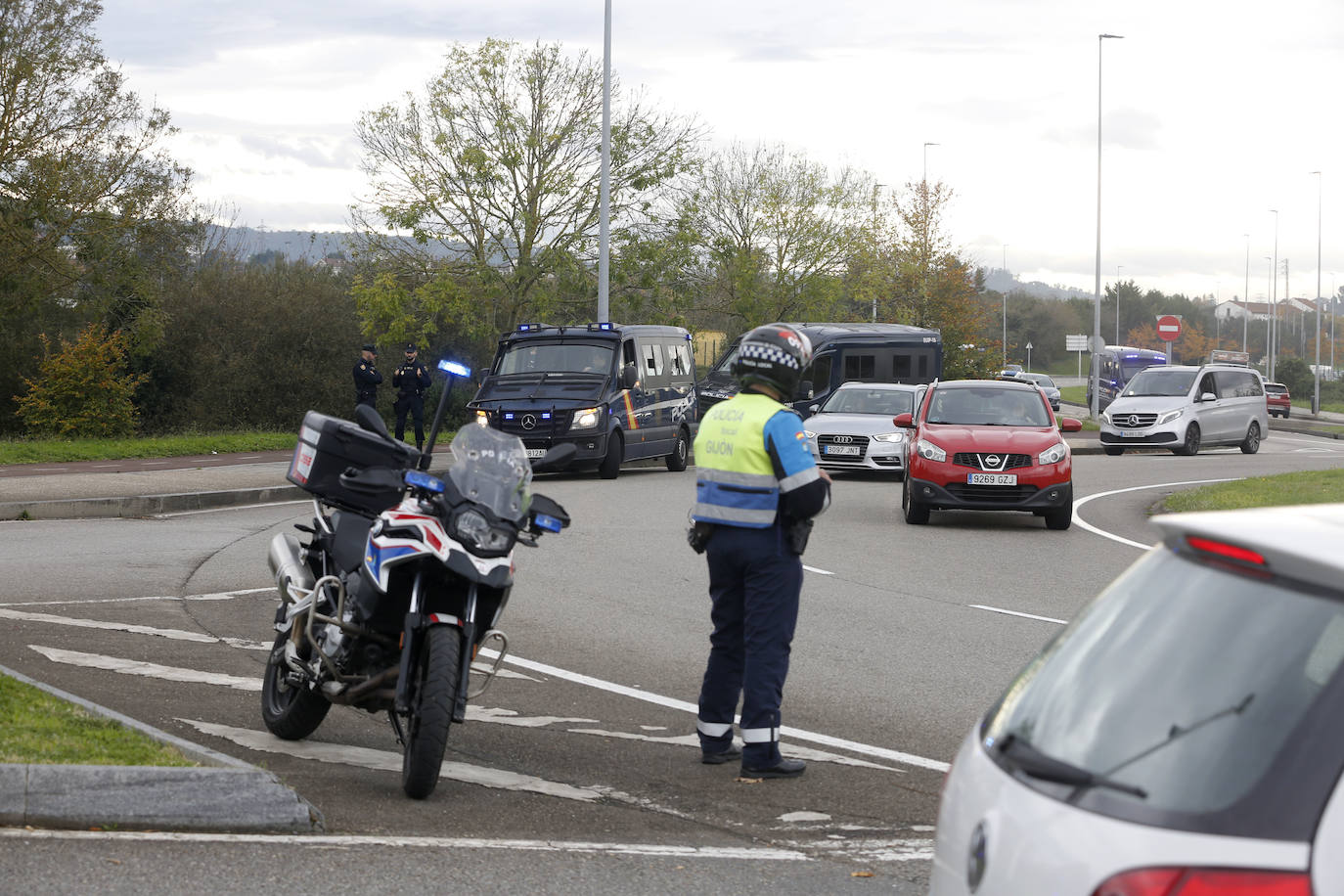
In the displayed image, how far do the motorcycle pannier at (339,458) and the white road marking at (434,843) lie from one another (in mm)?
1727

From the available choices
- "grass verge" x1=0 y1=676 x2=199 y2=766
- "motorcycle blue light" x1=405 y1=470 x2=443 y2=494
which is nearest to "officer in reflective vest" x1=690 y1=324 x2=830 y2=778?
"motorcycle blue light" x1=405 y1=470 x2=443 y2=494

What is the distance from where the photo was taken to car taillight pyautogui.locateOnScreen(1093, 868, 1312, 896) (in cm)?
200

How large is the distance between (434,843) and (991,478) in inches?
472

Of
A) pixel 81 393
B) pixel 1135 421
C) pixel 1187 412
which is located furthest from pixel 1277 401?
pixel 81 393

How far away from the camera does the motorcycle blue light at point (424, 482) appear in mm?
5562

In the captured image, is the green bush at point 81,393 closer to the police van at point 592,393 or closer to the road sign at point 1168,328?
the police van at point 592,393

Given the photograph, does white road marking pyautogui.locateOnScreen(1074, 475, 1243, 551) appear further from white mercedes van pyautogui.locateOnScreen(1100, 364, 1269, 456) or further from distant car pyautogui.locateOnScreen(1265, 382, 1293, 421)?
distant car pyautogui.locateOnScreen(1265, 382, 1293, 421)

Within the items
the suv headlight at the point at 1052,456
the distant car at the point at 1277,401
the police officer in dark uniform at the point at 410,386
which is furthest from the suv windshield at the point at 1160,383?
the distant car at the point at 1277,401

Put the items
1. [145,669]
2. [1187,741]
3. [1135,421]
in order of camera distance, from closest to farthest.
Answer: [1187,741]
[145,669]
[1135,421]

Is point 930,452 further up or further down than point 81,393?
further down

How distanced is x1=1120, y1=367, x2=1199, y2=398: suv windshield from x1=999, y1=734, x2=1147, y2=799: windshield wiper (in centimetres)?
3103

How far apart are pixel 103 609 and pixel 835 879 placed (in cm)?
665

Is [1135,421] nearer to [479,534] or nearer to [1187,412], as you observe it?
[1187,412]

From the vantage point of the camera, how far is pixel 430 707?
17.4 feet
